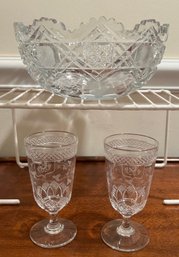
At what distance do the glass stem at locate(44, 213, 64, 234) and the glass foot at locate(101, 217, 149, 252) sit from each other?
66 mm

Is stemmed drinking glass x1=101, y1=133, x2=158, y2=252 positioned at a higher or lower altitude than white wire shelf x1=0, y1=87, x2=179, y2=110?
lower

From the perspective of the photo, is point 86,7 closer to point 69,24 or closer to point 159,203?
point 69,24

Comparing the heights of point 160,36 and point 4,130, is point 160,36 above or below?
above

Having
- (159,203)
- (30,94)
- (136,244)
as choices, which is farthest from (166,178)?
(30,94)

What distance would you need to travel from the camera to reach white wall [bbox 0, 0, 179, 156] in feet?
2.10

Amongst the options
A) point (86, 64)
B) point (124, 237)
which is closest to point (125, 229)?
point (124, 237)

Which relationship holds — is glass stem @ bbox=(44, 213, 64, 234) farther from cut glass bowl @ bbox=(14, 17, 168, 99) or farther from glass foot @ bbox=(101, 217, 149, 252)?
cut glass bowl @ bbox=(14, 17, 168, 99)

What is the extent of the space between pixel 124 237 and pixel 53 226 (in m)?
0.11

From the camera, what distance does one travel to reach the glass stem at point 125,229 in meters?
0.46

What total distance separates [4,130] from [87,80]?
0.35 meters

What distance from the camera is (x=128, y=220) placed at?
0.47m

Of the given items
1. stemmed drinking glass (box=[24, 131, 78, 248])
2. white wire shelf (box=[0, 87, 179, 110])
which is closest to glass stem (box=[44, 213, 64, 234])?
stemmed drinking glass (box=[24, 131, 78, 248])

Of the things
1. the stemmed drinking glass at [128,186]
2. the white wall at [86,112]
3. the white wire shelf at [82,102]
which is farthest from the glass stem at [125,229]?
the white wall at [86,112]

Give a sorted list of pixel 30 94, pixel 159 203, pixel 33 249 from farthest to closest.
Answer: pixel 30 94 < pixel 159 203 < pixel 33 249
